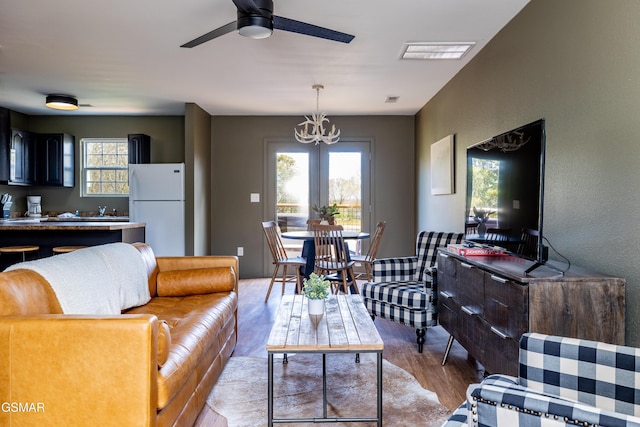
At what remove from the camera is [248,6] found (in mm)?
2354

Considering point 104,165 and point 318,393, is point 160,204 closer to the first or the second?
point 104,165

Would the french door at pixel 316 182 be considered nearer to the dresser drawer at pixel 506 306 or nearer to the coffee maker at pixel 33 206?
the coffee maker at pixel 33 206

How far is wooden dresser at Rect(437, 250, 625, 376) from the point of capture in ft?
5.87

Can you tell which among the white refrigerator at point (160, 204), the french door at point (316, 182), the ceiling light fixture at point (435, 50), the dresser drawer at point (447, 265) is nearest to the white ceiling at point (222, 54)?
the ceiling light fixture at point (435, 50)

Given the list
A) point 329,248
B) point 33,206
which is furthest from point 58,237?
point 329,248

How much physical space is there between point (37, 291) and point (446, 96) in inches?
166

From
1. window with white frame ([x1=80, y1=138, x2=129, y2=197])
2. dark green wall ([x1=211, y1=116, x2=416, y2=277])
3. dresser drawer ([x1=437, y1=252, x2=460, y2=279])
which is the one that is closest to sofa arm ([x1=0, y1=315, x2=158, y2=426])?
dresser drawer ([x1=437, y1=252, x2=460, y2=279])

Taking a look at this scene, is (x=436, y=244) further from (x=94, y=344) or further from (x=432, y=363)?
(x=94, y=344)

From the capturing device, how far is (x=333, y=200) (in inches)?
251

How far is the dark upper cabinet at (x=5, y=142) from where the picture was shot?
5.53m

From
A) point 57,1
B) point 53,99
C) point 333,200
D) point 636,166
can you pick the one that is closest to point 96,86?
point 53,99

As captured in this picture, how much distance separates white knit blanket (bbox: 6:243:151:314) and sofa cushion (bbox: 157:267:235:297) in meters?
0.17

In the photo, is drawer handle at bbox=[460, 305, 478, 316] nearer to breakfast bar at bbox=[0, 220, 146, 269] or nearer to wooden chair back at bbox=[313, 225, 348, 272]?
wooden chair back at bbox=[313, 225, 348, 272]

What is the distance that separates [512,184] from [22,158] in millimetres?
6660
